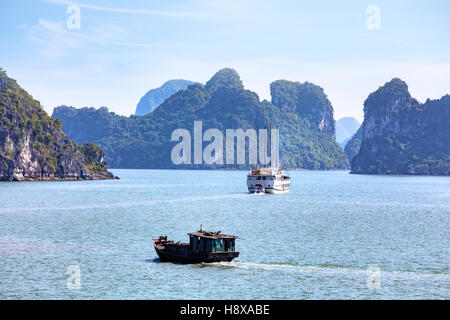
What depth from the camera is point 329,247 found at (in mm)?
51906

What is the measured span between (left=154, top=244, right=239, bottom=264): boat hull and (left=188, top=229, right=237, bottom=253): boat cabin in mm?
363

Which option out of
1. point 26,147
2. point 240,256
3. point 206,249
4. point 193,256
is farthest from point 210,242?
point 26,147

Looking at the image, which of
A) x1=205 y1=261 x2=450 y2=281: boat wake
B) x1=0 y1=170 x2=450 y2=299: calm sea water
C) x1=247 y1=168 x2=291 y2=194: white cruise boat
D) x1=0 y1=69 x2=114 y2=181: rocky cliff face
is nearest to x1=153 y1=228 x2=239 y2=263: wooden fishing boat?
x1=0 y1=170 x2=450 y2=299: calm sea water

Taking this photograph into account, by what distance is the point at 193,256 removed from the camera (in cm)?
4216

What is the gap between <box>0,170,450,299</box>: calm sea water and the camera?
35.6 m

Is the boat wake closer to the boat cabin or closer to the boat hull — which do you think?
the boat hull

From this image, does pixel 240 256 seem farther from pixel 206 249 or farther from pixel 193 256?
pixel 193 256

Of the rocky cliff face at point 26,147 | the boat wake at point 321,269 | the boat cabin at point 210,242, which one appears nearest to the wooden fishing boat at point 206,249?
the boat cabin at point 210,242

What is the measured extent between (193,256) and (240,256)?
5.78 m

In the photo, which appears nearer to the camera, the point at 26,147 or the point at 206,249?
the point at 206,249

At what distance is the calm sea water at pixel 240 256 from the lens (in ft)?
→ 117

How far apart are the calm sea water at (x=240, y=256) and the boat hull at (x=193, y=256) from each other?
46 centimetres
